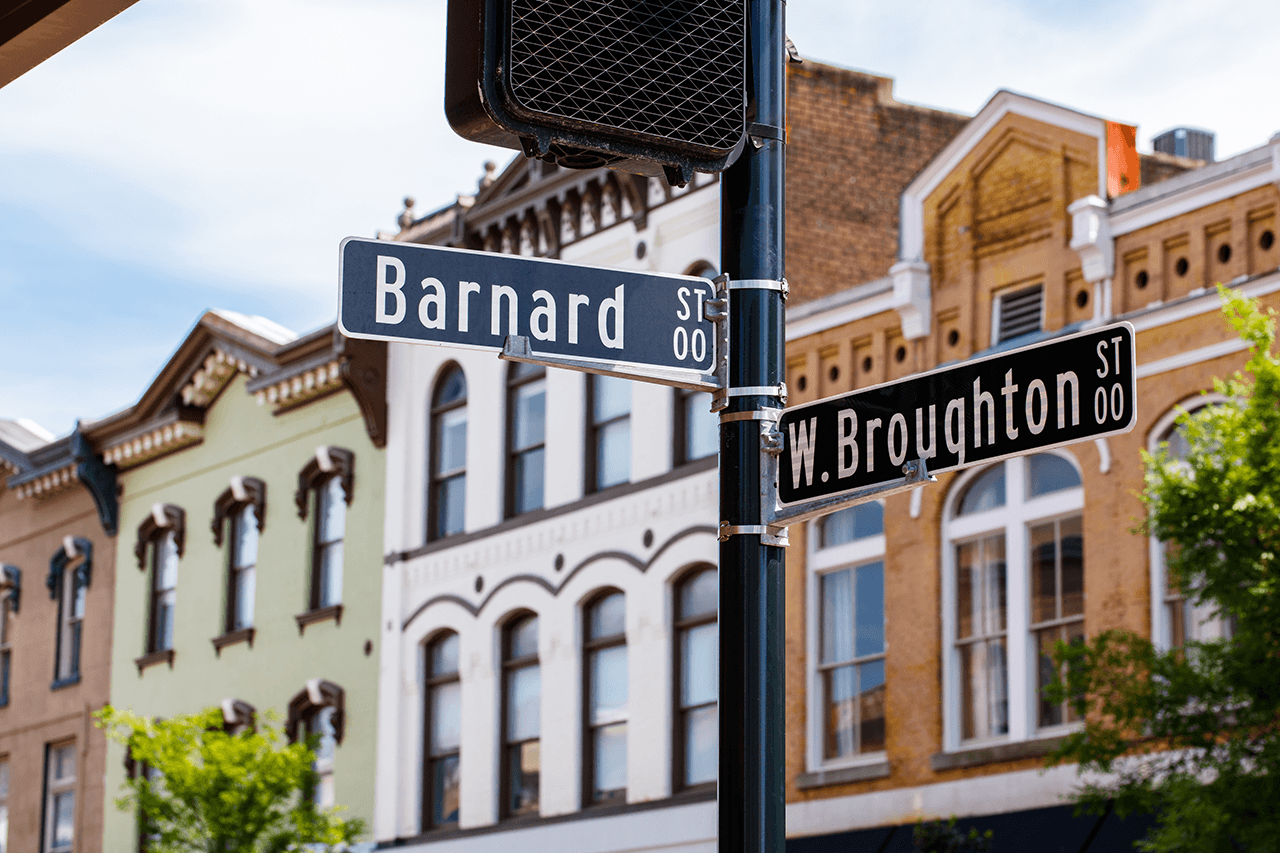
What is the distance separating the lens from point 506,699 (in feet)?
76.4

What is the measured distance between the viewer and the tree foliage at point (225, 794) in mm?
21875

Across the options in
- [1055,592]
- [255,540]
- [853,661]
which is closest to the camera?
[1055,592]

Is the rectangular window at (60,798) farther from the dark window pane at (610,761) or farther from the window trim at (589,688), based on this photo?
the dark window pane at (610,761)

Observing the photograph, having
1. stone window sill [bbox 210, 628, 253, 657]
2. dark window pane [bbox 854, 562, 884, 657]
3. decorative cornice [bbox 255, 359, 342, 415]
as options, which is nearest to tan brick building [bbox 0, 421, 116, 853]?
stone window sill [bbox 210, 628, 253, 657]

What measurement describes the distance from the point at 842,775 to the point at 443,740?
22.9 feet

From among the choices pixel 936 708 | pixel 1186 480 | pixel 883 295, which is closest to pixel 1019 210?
pixel 883 295

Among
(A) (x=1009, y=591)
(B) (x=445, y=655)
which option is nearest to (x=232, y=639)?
(B) (x=445, y=655)

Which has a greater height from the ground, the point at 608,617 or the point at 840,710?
the point at 608,617

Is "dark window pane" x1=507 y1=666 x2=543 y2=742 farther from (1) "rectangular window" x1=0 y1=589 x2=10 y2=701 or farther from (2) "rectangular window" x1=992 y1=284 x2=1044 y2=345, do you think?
(1) "rectangular window" x1=0 y1=589 x2=10 y2=701

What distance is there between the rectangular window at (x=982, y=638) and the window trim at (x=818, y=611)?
113cm

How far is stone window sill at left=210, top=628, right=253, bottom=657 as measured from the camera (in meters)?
27.3

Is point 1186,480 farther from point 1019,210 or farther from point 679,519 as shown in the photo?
point 679,519

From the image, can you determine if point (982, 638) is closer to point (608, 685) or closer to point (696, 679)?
point (696, 679)

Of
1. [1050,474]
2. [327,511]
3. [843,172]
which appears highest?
[843,172]
